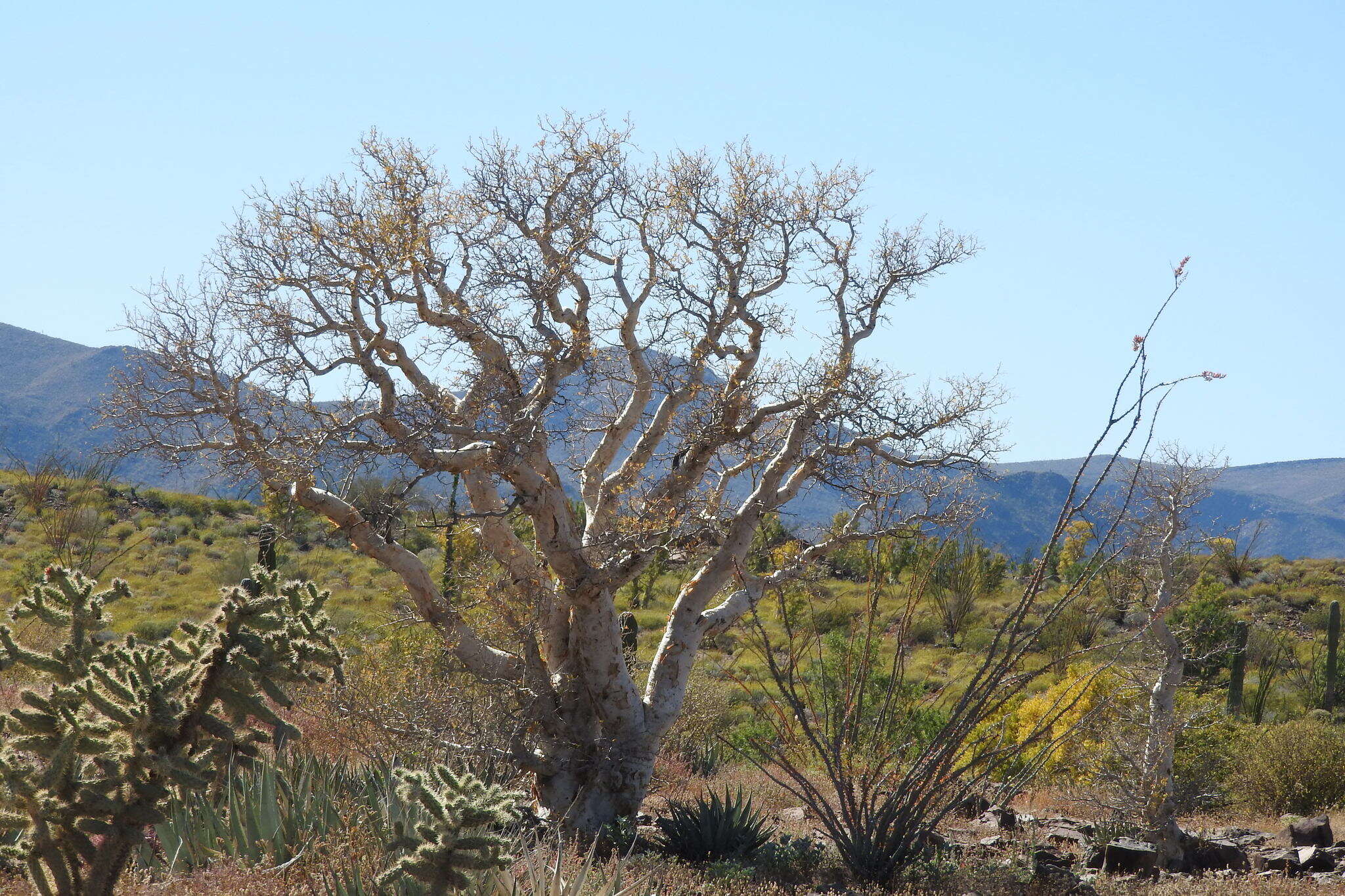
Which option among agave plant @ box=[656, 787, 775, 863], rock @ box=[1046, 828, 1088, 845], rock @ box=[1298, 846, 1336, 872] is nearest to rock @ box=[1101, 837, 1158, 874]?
rock @ box=[1298, 846, 1336, 872]

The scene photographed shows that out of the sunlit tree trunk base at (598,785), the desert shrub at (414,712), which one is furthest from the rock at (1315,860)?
the desert shrub at (414,712)

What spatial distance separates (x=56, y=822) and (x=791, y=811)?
321 inches

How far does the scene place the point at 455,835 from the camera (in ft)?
11.2

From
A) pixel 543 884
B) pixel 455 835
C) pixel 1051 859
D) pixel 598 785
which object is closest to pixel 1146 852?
pixel 1051 859

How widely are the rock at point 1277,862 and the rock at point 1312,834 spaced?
0.31 m

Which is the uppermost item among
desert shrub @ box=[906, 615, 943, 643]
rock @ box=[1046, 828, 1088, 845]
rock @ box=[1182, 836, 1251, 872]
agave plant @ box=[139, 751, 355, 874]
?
agave plant @ box=[139, 751, 355, 874]

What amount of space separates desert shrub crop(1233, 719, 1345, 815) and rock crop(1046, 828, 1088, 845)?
13.4 ft

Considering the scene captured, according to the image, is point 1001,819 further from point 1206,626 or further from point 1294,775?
point 1206,626

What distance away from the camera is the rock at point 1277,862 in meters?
8.04

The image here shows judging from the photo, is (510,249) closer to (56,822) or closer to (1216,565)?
(56,822)

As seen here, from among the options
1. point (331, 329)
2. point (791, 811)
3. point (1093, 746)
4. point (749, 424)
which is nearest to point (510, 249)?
point (331, 329)

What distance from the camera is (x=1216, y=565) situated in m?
32.8

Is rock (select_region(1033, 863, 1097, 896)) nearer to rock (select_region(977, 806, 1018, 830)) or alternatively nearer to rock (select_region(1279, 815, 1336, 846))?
rock (select_region(977, 806, 1018, 830))

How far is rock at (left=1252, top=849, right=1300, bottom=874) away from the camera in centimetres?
804
